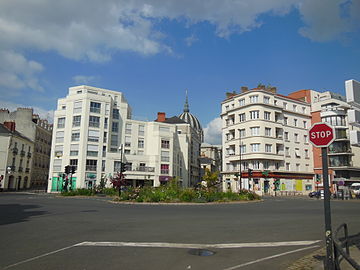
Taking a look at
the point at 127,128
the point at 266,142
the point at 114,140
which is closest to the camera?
the point at 266,142

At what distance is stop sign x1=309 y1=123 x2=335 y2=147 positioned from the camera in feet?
15.5

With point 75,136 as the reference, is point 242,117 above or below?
above

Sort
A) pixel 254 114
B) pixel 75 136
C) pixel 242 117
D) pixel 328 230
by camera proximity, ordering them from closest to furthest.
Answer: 1. pixel 328 230
2. pixel 254 114
3. pixel 242 117
4. pixel 75 136

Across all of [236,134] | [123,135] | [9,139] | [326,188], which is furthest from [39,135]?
[326,188]

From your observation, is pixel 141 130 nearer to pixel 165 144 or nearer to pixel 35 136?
pixel 165 144

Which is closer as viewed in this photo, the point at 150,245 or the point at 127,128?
the point at 150,245

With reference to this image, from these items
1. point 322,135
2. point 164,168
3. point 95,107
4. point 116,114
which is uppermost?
point 95,107

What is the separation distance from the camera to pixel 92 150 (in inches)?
2235

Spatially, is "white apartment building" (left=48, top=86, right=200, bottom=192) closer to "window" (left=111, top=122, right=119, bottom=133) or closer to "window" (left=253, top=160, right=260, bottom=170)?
"window" (left=111, top=122, right=119, bottom=133)

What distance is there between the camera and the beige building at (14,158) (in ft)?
176

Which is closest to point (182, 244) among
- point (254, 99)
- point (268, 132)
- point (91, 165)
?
point (268, 132)

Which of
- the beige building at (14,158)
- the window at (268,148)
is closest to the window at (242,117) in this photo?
the window at (268,148)

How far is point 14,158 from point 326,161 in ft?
204

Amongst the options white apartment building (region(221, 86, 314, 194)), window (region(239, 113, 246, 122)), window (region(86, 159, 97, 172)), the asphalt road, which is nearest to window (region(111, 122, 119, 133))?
window (region(86, 159, 97, 172))
